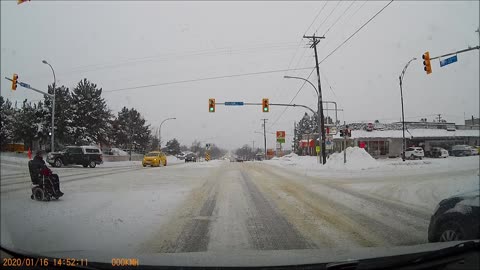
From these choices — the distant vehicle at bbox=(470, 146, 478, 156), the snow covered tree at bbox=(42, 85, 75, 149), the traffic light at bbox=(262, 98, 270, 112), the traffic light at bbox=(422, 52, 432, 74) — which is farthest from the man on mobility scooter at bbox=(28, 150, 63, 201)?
the traffic light at bbox=(262, 98, 270, 112)

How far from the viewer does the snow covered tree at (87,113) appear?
419 inches

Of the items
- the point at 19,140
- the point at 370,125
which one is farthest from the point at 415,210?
the point at 370,125

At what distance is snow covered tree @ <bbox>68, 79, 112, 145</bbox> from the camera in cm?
1065

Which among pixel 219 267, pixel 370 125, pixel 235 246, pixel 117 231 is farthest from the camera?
pixel 370 125

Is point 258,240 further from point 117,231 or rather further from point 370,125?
point 370,125

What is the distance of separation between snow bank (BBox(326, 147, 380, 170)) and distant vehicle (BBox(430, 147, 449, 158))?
11124 mm

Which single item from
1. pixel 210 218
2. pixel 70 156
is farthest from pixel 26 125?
pixel 210 218

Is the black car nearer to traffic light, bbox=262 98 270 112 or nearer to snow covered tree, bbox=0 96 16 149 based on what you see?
snow covered tree, bbox=0 96 16 149

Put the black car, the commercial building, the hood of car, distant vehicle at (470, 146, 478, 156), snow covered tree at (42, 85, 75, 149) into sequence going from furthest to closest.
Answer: snow covered tree at (42, 85, 75, 149), the commercial building, distant vehicle at (470, 146, 478, 156), the black car, the hood of car

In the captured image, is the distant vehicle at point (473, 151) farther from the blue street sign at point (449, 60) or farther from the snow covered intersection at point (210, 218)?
the blue street sign at point (449, 60)

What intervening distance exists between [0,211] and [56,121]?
5.57 metres

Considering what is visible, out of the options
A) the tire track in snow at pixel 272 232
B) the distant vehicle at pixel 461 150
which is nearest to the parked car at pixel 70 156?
the tire track in snow at pixel 272 232

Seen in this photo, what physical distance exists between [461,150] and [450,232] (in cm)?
631

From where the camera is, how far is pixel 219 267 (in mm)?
3371
